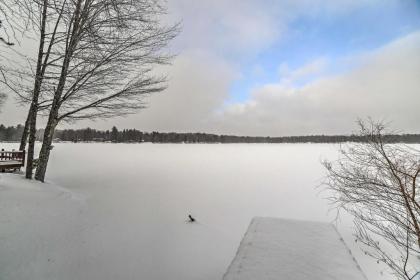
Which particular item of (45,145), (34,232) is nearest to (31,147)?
(45,145)

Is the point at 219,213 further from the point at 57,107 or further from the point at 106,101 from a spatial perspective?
the point at 57,107

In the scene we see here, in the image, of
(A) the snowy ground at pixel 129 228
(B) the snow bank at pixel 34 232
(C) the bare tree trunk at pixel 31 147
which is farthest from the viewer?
(C) the bare tree trunk at pixel 31 147

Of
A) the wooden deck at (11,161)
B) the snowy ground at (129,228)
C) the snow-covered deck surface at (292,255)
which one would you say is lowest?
the snowy ground at (129,228)

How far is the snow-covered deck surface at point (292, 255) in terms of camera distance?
2530 mm

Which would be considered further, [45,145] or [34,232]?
[45,145]

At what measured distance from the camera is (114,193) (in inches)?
389

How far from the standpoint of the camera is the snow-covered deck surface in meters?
2.53

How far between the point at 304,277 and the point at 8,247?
4335mm

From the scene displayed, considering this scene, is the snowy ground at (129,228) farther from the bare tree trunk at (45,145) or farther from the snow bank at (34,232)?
the bare tree trunk at (45,145)

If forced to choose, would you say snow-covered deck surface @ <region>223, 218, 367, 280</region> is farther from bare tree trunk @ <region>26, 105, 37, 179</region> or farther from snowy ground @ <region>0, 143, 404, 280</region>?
bare tree trunk @ <region>26, 105, 37, 179</region>

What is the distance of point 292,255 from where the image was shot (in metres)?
2.95

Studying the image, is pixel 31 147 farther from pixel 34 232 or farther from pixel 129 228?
pixel 34 232

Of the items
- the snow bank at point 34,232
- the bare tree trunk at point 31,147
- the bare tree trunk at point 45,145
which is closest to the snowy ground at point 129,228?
the snow bank at point 34,232

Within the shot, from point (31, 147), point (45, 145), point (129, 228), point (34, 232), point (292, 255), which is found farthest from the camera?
point (31, 147)
